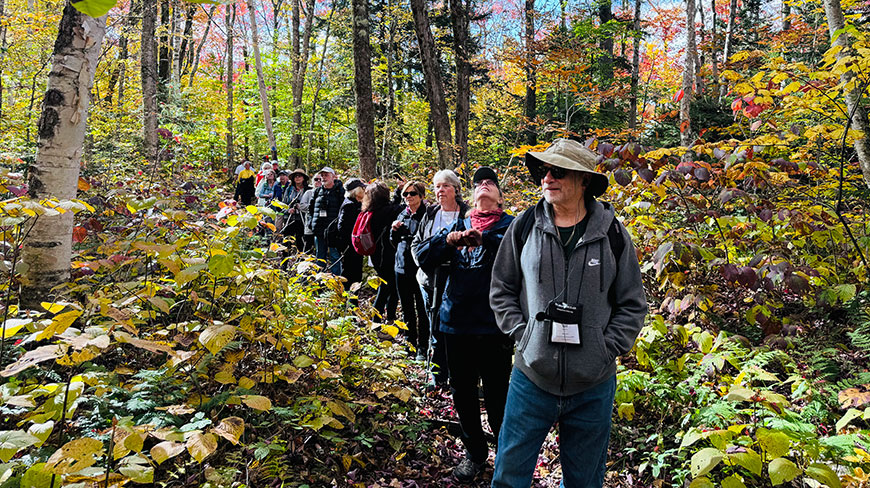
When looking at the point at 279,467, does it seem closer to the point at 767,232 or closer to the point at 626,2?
the point at 767,232

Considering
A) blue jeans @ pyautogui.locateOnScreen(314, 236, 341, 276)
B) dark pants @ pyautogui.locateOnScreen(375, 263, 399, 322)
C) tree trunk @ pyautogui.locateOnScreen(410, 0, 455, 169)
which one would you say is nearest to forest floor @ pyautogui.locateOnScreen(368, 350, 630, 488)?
dark pants @ pyautogui.locateOnScreen(375, 263, 399, 322)

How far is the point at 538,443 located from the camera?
250cm

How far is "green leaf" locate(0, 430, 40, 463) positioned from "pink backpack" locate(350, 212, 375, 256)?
14.6 feet

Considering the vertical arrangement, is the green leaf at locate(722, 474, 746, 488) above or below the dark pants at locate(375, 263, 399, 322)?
below

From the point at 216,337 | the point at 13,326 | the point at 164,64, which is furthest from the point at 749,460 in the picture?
the point at 164,64

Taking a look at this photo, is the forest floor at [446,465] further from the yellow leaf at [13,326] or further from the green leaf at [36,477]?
the yellow leaf at [13,326]

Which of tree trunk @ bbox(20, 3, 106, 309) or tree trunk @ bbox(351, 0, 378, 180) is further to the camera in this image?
tree trunk @ bbox(351, 0, 378, 180)

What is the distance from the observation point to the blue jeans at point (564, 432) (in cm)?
242

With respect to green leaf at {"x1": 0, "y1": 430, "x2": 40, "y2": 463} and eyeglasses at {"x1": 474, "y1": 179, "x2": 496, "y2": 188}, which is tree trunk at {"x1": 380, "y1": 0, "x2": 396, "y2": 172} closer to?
eyeglasses at {"x1": 474, "y1": 179, "x2": 496, "y2": 188}

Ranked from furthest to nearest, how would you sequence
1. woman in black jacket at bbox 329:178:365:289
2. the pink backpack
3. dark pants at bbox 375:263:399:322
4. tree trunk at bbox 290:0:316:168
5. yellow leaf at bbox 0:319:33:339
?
1. tree trunk at bbox 290:0:316:168
2. woman in black jacket at bbox 329:178:365:289
3. dark pants at bbox 375:263:399:322
4. the pink backpack
5. yellow leaf at bbox 0:319:33:339

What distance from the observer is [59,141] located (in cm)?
350

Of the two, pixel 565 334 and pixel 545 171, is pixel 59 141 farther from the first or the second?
pixel 565 334

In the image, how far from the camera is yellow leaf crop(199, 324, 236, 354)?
260cm

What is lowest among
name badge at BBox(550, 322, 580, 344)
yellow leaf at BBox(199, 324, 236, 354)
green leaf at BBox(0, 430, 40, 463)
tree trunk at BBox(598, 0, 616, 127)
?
green leaf at BBox(0, 430, 40, 463)
